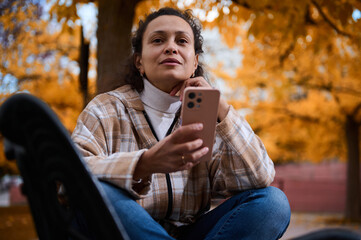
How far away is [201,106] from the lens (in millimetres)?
1344

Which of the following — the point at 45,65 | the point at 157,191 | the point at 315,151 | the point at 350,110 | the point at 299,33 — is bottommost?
the point at 315,151

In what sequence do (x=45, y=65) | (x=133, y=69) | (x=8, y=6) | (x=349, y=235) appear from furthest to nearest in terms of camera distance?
(x=45, y=65) < (x=8, y=6) < (x=133, y=69) < (x=349, y=235)

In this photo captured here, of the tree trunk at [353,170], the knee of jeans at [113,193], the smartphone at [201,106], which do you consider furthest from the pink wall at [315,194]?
the knee of jeans at [113,193]

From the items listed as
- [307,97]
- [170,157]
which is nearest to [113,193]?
[170,157]

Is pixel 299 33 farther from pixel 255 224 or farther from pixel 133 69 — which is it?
pixel 255 224

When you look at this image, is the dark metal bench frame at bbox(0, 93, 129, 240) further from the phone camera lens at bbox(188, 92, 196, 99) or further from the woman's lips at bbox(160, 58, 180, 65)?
the woman's lips at bbox(160, 58, 180, 65)

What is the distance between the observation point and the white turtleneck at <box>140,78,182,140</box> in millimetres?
1818

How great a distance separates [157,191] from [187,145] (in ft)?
1.59

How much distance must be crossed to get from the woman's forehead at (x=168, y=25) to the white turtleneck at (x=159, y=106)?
280 mm

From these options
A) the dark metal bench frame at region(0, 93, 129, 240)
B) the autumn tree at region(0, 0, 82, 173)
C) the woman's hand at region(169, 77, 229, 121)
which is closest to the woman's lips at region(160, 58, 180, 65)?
the woman's hand at region(169, 77, 229, 121)

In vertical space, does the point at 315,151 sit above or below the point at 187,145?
below

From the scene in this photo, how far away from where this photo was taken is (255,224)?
137 cm

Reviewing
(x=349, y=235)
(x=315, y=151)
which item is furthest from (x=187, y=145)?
(x=315, y=151)

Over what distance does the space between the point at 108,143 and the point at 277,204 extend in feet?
2.39
